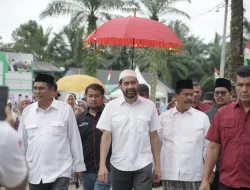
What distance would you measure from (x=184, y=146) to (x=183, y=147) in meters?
0.02

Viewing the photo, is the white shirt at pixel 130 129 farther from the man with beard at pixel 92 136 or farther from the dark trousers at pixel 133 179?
the man with beard at pixel 92 136

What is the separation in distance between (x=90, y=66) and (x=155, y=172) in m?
24.8

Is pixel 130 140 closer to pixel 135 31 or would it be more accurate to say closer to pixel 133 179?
pixel 133 179

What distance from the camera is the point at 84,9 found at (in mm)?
30797

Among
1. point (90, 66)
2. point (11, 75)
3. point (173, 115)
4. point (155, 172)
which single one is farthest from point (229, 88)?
point (90, 66)

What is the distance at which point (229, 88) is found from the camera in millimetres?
6879

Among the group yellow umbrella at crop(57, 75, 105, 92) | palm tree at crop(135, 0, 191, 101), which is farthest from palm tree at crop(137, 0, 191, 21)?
yellow umbrella at crop(57, 75, 105, 92)

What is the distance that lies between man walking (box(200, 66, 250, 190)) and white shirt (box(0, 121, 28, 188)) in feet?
9.04

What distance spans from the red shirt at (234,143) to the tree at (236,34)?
7.72m

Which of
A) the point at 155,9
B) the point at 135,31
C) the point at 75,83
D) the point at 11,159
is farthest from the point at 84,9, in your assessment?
the point at 11,159

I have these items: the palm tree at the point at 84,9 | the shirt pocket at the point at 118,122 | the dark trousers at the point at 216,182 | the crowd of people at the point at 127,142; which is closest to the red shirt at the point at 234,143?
the crowd of people at the point at 127,142

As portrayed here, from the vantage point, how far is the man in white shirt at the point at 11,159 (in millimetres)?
2285

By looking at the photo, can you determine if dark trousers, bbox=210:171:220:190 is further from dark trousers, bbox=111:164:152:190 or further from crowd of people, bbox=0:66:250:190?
dark trousers, bbox=111:164:152:190

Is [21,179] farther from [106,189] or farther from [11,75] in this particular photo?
[11,75]
